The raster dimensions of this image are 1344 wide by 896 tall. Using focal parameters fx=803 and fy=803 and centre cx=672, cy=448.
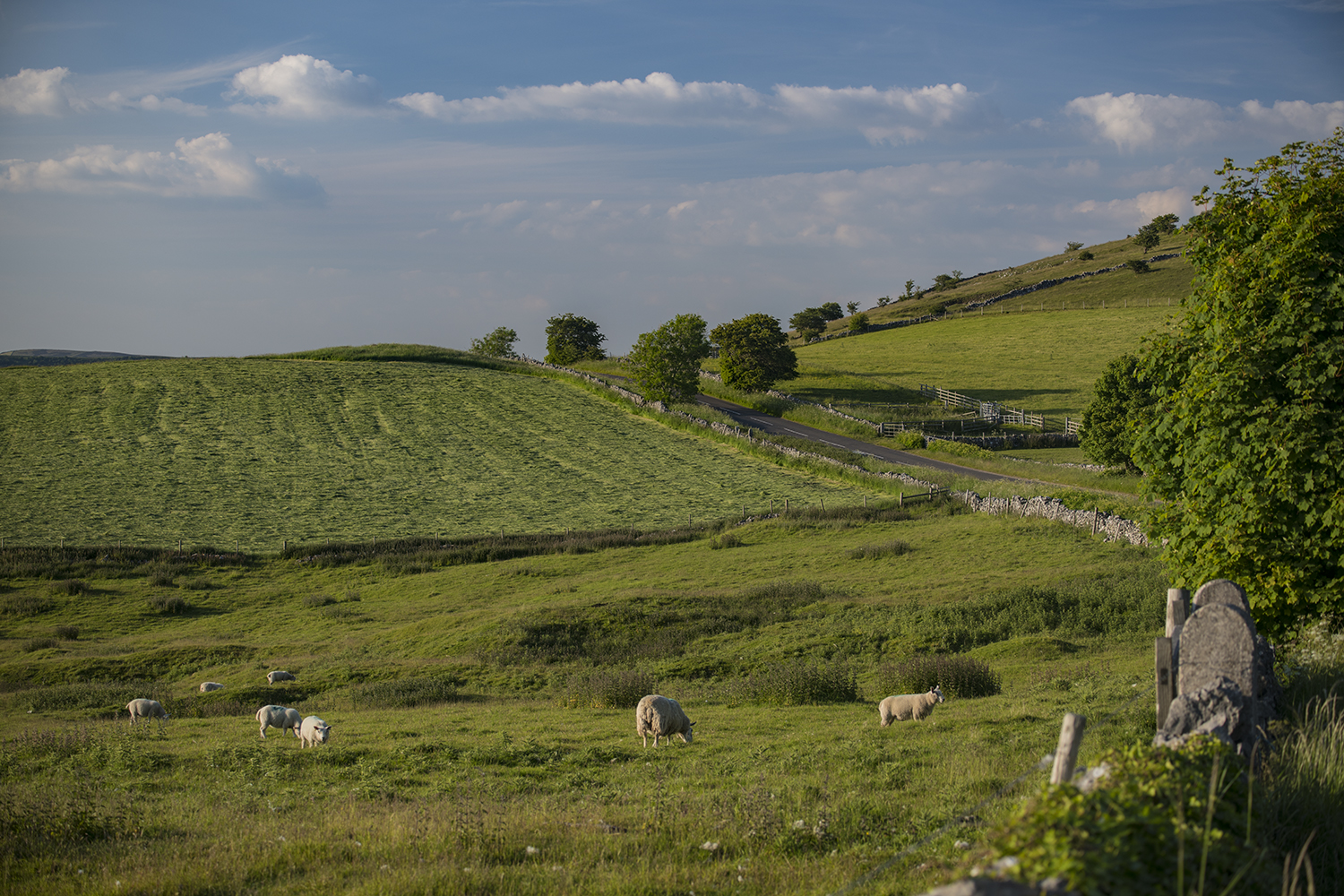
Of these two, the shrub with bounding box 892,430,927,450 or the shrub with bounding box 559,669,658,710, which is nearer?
the shrub with bounding box 559,669,658,710

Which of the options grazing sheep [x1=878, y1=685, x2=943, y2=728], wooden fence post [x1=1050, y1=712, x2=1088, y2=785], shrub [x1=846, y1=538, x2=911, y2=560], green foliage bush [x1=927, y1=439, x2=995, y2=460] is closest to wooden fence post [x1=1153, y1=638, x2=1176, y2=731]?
wooden fence post [x1=1050, y1=712, x2=1088, y2=785]

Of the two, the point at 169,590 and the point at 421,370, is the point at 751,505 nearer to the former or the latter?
the point at 169,590

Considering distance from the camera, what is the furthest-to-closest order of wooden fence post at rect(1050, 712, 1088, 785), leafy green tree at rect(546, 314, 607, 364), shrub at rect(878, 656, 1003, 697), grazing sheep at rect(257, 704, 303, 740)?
leafy green tree at rect(546, 314, 607, 364) → shrub at rect(878, 656, 1003, 697) → grazing sheep at rect(257, 704, 303, 740) → wooden fence post at rect(1050, 712, 1088, 785)

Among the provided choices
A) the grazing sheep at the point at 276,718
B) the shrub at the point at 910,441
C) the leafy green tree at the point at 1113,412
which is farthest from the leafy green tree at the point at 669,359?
the grazing sheep at the point at 276,718

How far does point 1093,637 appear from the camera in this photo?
21.9 m

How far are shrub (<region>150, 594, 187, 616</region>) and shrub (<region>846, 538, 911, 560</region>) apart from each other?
90.8ft

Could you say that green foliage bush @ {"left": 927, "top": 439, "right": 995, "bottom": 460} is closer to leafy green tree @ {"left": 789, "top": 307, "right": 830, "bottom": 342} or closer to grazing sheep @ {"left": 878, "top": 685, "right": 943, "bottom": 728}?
grazing sheep @ {"left": 878, "top": 685, "right": 943, "bottom": 728}

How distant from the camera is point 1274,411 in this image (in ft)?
37.7

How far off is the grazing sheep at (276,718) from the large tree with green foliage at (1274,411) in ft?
53.9

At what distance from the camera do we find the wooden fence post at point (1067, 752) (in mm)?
5598

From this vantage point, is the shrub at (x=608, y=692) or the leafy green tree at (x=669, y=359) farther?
the leafy green tree at (x=669, y=359)

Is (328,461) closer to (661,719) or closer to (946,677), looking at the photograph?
(661,719)

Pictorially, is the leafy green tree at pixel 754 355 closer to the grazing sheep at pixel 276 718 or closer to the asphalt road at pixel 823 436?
the asphalt road at pixel 823 436

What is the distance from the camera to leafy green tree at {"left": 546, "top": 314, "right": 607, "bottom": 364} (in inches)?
5576
